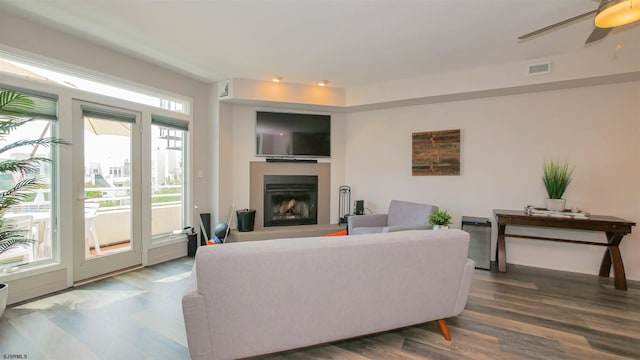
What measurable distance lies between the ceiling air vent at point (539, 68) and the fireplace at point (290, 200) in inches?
136

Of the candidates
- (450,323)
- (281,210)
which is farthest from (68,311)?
(450,323)

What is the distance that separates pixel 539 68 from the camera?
3486 mm

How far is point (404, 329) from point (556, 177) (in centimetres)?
301

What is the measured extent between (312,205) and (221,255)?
363 cm

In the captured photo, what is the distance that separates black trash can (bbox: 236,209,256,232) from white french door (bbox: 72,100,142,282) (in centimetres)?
137

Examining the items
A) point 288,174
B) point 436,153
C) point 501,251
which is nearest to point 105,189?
point 288,174

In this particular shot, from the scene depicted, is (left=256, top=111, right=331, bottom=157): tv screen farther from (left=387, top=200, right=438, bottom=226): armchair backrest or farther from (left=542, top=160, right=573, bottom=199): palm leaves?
(left=542, top=160, right=573, bottom=199): palm leaves

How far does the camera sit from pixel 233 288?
154cm

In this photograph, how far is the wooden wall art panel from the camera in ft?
14.2

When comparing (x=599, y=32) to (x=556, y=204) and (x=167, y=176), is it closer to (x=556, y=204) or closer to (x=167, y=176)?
(x=556, y=204)

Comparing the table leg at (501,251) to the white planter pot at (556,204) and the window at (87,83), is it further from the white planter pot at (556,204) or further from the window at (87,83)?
the window at (87,83)

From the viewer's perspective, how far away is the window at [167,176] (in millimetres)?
3934

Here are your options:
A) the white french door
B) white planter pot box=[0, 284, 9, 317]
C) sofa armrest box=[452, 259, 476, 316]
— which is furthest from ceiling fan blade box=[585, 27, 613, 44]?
white planter pot box=[0, 284, 9, 317]

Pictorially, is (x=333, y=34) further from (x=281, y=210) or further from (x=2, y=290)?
(x=2, y=290)
